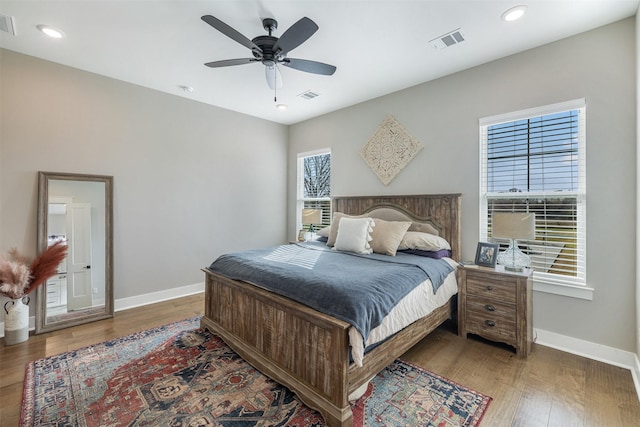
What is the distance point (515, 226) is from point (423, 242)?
0.86 meters

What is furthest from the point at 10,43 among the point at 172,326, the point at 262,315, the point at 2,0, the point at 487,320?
the point at 487,320

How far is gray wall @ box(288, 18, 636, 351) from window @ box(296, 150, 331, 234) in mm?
1619

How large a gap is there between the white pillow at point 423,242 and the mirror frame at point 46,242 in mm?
3516

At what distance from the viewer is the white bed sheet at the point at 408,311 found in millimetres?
1639

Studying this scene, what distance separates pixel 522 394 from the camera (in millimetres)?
1977

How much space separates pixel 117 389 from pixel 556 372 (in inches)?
132

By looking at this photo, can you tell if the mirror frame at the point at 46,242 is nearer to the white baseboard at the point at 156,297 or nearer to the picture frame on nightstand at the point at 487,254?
the white baseboard at the point at 156,297

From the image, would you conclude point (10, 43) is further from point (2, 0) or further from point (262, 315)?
point (262, 315)

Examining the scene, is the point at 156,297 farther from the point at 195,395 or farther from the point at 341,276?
the point at 341,276

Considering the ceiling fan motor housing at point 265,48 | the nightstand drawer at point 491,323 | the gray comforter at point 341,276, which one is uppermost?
the ceiling fan motor housing at point 265,48

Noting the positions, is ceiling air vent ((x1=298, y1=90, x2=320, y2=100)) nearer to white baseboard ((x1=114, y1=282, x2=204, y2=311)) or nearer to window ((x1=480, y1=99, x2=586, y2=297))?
window ((x1=480, y1=99, x2=586, y2=297))

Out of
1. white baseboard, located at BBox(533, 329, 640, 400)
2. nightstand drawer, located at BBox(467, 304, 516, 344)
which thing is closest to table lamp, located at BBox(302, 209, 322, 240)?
nightstand drawer, located at BBox(467, 304, 516, 344)

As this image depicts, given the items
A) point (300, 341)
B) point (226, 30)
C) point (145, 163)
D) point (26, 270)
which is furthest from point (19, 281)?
point (226, 30)

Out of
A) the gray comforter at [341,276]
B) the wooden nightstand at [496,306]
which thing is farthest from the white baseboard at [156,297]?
the wooden nightstand at [496,306]
